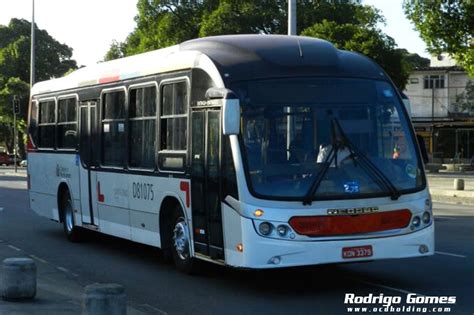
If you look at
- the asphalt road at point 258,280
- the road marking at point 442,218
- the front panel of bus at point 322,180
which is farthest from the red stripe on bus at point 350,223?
the road marking at point 442,218

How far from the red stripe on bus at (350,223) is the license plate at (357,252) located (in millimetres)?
179

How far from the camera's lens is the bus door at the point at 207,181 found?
9484mm

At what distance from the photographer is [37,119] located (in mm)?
17047

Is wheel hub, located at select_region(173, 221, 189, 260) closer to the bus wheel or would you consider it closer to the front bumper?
the bus wheel

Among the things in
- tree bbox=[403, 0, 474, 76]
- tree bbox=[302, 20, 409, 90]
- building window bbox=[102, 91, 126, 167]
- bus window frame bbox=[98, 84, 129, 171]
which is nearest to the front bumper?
bus window frame bbox=[98, 84, 129, 171]

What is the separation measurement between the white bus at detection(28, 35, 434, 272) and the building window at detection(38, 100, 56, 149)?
17.2 ft

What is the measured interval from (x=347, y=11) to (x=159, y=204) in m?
42.4

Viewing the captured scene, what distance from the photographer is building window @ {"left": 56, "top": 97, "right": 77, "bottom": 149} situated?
48.7 feet

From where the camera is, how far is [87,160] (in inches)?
551

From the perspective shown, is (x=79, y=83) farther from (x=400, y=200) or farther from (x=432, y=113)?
(x=432, y=113)

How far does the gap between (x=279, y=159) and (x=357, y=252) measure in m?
1.34

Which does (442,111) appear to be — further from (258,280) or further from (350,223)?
(350,223)

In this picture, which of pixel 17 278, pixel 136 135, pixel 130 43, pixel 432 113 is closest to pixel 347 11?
pixel 130 43

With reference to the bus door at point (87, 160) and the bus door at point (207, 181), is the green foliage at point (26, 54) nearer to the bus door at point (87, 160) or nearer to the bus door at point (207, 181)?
the bus door at point (87, 160)
